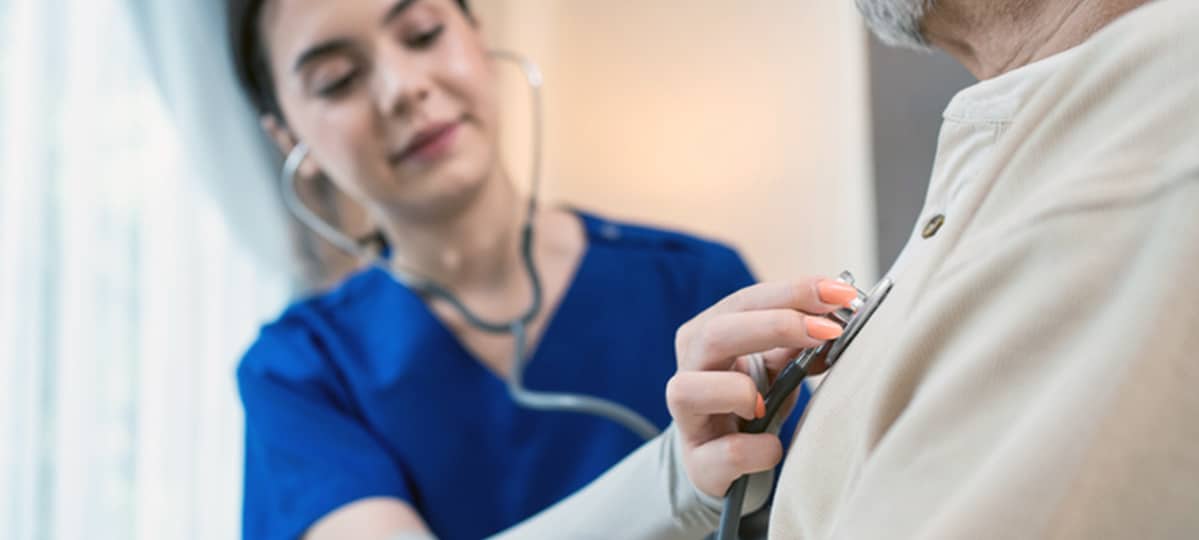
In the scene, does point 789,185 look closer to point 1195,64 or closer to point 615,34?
point 615,34

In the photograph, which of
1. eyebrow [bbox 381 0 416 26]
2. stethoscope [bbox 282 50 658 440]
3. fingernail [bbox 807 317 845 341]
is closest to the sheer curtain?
stethoscope [bbox 282 50 658 440]

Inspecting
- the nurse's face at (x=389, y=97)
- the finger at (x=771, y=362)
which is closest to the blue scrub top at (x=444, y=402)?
the nurse's face at (x=389, y=97)

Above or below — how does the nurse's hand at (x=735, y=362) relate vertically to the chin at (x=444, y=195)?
below

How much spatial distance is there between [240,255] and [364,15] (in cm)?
42

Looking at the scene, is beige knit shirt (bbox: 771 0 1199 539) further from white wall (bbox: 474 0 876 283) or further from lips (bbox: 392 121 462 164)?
lips (bbox: 392 121 462 164)

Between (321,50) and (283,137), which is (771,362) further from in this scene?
(283,137)

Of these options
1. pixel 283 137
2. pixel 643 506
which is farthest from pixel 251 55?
pixel 643 506

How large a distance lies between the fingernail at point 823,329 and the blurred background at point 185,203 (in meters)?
0.14

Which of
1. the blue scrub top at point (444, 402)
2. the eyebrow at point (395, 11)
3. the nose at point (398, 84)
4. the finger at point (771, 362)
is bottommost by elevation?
the blue scrub top at point (444, 402)

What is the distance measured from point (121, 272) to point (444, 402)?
15.0 inches

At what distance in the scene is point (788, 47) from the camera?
4.26 ft

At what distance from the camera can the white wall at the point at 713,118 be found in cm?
115

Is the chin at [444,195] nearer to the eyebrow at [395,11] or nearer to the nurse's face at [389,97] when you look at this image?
the nurse's face at [389,97]

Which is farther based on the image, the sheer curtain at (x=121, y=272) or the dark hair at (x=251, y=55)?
the dark hair at (x=251, y=55)
